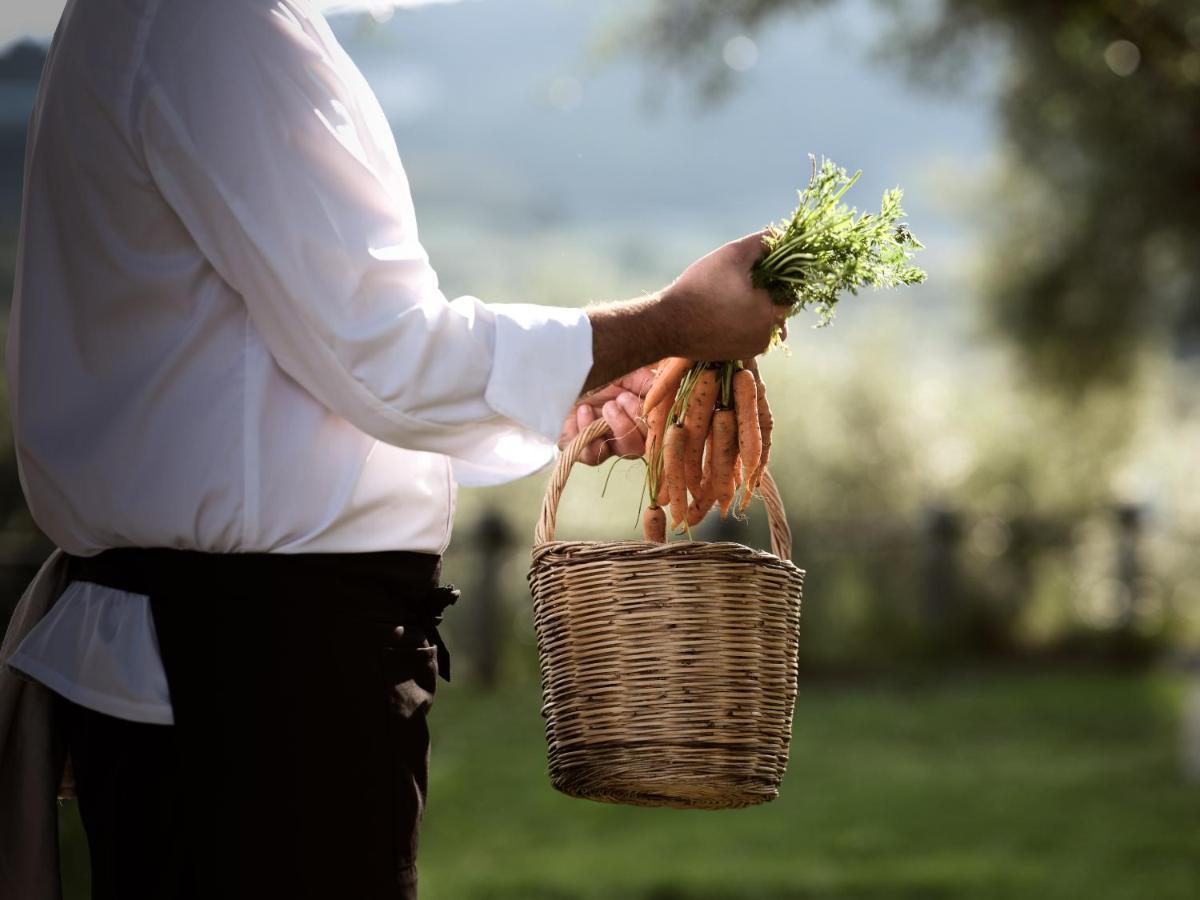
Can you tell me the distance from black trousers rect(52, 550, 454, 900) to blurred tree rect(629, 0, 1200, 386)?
4648 mm

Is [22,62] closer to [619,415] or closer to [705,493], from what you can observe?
[619,415]

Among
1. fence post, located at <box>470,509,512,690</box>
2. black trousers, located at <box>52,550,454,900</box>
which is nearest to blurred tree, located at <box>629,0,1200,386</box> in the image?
fence post, located at <box>470,509,512,690</box>

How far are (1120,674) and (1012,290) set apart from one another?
7.74 ft

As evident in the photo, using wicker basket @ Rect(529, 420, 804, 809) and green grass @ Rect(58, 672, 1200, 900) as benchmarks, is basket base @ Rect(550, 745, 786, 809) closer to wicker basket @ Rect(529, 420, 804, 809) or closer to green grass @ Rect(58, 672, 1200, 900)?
wicker basket @ Rect(529, 420, 804, 809)

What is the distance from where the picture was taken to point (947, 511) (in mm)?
9375

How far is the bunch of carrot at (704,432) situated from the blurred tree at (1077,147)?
4045 millimetres

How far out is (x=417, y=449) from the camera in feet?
5.06

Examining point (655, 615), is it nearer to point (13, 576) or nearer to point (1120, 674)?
point (13, 576)

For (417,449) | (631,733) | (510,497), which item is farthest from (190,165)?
(510,497)

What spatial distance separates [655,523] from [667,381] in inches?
9.0

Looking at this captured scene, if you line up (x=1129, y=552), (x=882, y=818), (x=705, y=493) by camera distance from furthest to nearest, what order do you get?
(x=1129, y=552), (x=882, y=818), (x=705, y=493)

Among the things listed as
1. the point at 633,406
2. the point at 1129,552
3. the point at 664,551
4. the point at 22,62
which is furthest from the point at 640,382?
the point at 1129,552

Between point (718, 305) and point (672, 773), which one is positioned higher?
point (718, 305)

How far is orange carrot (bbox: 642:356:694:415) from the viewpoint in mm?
2004
